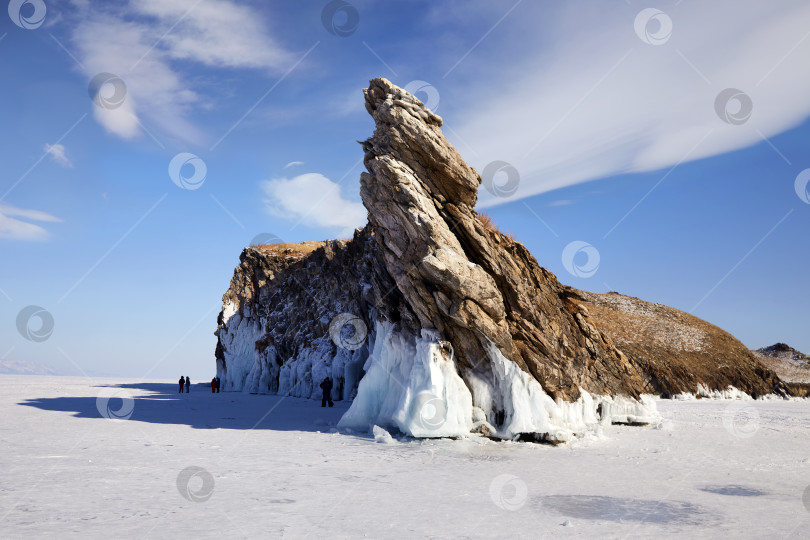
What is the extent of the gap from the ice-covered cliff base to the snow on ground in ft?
3.17

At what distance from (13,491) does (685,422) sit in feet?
98.3

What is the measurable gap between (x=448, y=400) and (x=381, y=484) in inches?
338

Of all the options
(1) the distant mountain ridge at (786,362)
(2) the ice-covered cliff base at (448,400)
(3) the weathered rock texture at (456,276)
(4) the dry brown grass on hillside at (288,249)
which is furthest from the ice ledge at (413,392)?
(1) the distant mountain ridge at (786,362)

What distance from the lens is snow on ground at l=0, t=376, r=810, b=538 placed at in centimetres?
944

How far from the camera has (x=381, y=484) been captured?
1276 centimetres

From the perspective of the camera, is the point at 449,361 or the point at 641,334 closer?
the point at 449,361

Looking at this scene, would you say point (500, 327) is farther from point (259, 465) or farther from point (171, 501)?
point (171, 501)

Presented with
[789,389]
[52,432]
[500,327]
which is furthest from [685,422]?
[789,389]

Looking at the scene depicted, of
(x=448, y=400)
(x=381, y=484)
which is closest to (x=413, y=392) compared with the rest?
(x=448, y=400)

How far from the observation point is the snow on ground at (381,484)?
9438mm

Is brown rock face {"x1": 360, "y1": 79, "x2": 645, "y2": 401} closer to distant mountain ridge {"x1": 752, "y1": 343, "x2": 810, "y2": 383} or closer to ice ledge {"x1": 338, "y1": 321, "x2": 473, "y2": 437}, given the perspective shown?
ice ledge {"x1": 338, "y1": 321, "x2": 473, "y2": 437}

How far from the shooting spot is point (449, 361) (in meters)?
22.0

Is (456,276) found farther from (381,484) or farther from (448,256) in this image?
(381,484)

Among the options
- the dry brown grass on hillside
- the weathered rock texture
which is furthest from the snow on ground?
the dry brown grass on hillside
